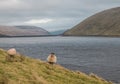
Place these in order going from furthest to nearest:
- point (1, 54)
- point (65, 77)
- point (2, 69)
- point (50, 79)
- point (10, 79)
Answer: point (1, 54)
point (65, 77)
point (50, 79)
point (2, 69)
point (10, 79)

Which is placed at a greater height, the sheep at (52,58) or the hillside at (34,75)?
the sheep at (52,58)

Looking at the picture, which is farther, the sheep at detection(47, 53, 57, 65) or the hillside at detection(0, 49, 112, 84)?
the sheep at detection(47, 53, 57, 65)

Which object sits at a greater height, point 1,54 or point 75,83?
point 1,54

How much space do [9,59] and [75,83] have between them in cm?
637

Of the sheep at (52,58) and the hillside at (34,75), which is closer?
the hillside at (34,75)

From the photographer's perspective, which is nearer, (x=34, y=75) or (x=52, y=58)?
(x=34, y=75)

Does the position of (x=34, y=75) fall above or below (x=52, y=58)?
below

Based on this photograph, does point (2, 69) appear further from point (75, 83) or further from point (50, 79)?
point (75, 83)

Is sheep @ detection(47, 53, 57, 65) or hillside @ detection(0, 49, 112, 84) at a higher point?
sheep @ detection(47, 53, 57, 65)

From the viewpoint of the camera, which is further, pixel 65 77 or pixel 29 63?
pixel 29 63

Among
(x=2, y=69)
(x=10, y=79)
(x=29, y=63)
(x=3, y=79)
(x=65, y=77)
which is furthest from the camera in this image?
(x=29, y=63)

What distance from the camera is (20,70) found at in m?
25.7

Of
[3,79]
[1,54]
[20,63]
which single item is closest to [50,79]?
[20,63]

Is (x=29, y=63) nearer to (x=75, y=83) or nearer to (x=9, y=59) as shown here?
(x=9, y=59)
